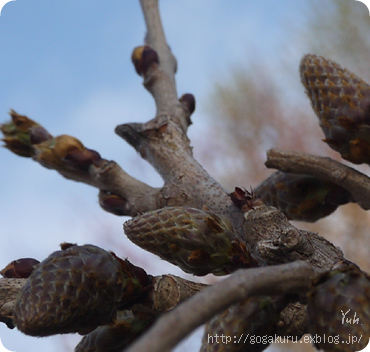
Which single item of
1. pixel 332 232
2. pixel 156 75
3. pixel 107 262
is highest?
pixel 332 232

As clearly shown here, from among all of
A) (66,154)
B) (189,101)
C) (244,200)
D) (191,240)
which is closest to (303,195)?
(244,200)

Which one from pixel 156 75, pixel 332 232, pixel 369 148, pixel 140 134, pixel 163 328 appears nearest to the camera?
pixel 163 328

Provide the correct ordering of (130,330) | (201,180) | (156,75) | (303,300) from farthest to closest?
(156,75)
(201,180)
(130,330)
(303,300)

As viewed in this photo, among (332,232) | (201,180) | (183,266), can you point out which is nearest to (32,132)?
(201,180)

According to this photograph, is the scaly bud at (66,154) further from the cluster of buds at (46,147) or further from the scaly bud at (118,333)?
the scaly bud at (118,333)

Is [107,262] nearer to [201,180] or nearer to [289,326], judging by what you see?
[289,326]
